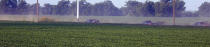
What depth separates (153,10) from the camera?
57.1 m

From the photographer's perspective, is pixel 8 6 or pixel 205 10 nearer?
pixel 205 10

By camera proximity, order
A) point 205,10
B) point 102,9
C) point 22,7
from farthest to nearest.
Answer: point 102,9
point 22,7
point 205,10

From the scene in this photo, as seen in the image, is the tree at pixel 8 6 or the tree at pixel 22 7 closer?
the tree at pixel 8 6

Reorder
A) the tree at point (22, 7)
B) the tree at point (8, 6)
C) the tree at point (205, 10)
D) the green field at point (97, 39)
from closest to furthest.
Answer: the green field at point (97, 39)
the tree at point (205, 10)
the tree at point (8, 6)
the tree at point (22, 7)

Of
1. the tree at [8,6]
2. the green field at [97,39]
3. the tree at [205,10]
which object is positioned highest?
the tree at [8,6]

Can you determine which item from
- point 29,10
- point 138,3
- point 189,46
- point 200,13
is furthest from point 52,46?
point 29,10

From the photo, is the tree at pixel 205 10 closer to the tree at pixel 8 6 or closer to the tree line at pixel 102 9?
the tree line at pixel 102 9

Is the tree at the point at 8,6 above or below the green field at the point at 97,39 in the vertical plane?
above

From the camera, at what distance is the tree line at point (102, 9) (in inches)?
2194

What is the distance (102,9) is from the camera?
6838 cm

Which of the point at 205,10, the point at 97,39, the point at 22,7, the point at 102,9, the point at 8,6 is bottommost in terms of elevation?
the point at 97,39

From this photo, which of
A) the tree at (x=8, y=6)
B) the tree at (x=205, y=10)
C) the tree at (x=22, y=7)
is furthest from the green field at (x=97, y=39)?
the tree at (x=8, y=6)

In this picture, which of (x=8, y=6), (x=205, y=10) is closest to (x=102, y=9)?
(x=8, y=6)

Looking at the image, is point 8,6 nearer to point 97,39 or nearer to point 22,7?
point 22,7
